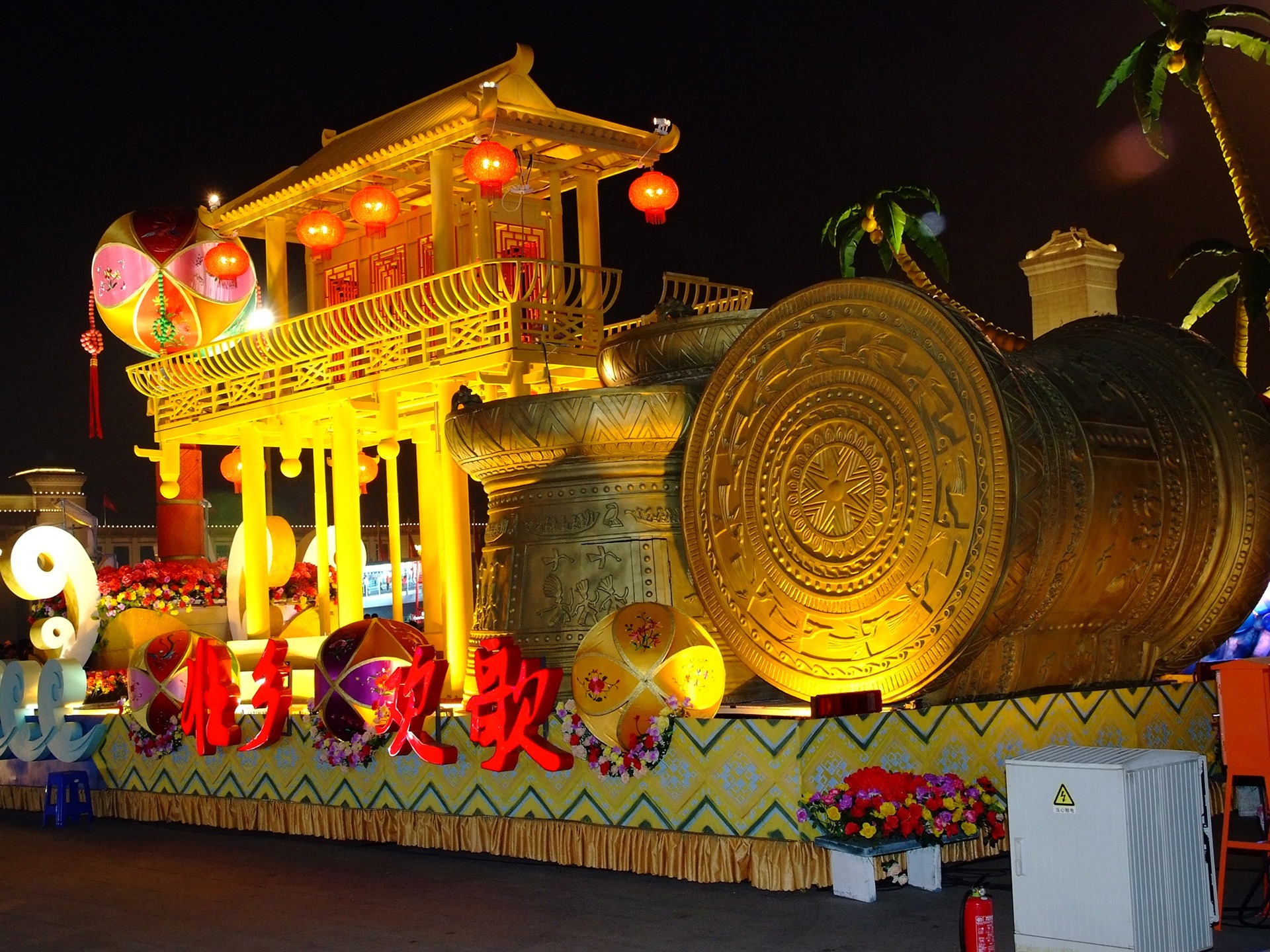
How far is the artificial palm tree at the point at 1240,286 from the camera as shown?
Result: 1892 cm

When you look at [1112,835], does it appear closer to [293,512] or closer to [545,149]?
[545,149]

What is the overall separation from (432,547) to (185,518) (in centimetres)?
647

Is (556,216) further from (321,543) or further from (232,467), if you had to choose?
(232,467)

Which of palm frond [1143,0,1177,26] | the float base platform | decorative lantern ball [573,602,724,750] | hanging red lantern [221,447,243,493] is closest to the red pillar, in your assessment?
hanging red lantern [221,447,243,493]

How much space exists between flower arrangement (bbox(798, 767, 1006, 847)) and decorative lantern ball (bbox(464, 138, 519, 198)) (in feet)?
23.7

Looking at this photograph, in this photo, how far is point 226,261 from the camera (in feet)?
54.9

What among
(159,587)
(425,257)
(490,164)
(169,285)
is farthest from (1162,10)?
(159,587)

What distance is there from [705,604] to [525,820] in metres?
1.74

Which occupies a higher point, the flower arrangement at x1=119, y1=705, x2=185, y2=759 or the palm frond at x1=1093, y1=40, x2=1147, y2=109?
the palm frond at x1=1093, y1=40, x2=1147, y2=109

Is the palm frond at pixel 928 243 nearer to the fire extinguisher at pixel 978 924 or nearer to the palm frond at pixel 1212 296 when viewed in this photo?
the palm frond at pixel 1212 296

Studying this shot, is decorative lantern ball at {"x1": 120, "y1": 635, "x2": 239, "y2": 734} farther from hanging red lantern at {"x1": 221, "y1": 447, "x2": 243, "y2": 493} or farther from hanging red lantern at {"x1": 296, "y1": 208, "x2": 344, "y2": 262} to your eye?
hanging red lantern at {"x1": 221, "y1": 447, "x2": 243, "y2": 493}

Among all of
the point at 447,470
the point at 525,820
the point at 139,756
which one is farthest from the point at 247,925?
the point at 447,470

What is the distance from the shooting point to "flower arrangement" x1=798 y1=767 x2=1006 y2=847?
7.65m

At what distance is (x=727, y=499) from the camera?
974 cm
